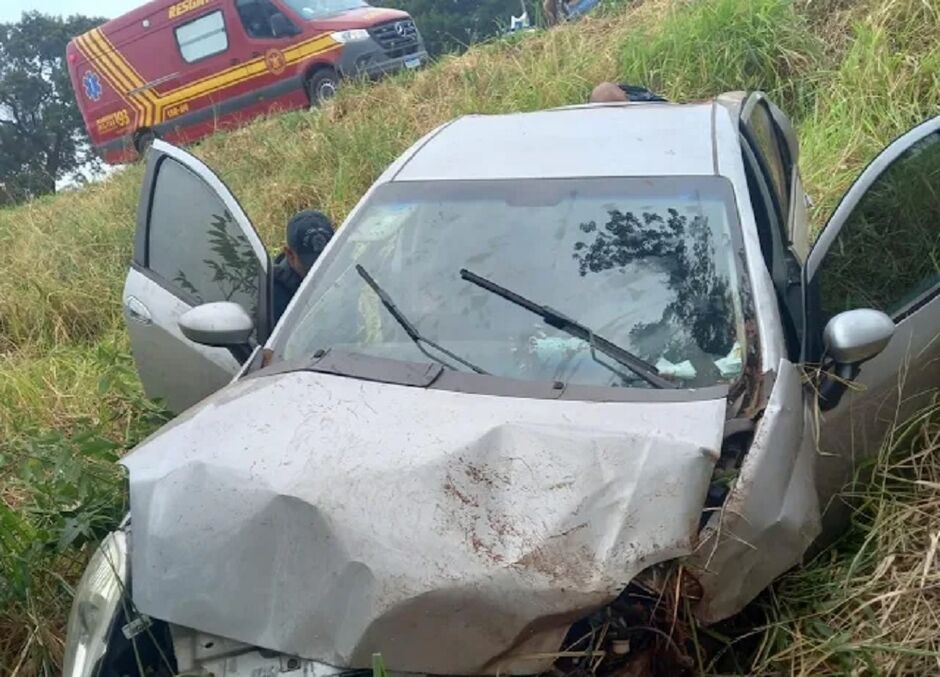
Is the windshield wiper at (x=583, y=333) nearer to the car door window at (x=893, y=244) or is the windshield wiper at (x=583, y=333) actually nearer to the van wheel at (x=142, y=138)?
the car door window at (x=893, y=244)

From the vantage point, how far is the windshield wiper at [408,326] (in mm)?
2928

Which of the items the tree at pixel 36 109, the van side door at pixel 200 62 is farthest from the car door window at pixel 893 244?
the tree at pixel 36 109

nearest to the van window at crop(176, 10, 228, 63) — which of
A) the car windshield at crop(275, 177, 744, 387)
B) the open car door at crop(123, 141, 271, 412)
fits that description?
the open car door at crop(123, 141, 271, 412)

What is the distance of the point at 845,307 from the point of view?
318 cm

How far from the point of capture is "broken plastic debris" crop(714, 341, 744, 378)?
2809mm

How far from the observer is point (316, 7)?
14.8 metres

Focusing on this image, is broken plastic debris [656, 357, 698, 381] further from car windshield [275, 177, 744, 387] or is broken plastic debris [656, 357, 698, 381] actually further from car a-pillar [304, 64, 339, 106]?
car a-pillar [304, 64, 339, 106]

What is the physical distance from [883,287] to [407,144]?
6.55 metres

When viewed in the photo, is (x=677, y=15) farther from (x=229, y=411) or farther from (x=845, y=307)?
(x=229, y=411)

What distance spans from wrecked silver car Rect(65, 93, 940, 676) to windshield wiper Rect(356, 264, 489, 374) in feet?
0.04

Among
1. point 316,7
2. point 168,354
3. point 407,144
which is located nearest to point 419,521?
point 168,354

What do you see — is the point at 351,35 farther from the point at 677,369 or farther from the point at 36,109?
the point at 36,109

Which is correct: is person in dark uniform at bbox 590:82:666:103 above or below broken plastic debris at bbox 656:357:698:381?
below

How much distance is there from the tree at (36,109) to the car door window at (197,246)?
31.1m
